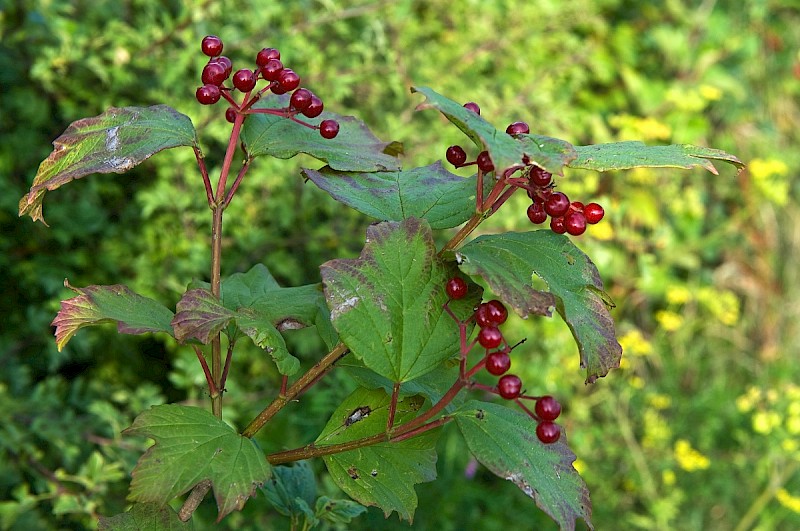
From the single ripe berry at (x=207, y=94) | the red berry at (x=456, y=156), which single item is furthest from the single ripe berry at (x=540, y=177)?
the single ripe berry at (x=207, y=94)

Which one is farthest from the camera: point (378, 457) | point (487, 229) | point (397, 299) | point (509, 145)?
point (487, 229)

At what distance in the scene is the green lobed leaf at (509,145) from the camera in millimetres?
660

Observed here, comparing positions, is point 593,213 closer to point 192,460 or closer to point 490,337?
point 490,337

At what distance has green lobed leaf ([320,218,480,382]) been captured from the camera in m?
0.77

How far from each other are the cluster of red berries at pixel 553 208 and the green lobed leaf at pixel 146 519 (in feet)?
1.49

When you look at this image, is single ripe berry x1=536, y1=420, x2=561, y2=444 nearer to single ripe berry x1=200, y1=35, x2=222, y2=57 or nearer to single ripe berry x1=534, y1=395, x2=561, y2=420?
single ripe berry x1=534, y1=395, x2=561, y2=420

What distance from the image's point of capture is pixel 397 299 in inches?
31.0

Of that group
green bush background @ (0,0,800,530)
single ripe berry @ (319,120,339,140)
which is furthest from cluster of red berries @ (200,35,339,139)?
green bush background @ (0,0,800,530)

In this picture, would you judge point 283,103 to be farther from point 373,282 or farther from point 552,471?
point 552,471

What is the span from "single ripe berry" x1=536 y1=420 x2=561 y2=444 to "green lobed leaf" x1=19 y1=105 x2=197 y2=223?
1.41ft

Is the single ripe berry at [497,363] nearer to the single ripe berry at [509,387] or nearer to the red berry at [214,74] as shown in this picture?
the single ripe berry at [509,387]

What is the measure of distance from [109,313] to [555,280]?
42cm

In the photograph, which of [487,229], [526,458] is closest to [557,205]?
[526,458]

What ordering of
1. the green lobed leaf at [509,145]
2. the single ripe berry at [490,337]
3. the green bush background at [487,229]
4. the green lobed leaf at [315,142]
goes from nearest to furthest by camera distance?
the green lobed leaf at [509,145]
the single ripe berry at [490,337]
the green lobed leaf at [315,142]
the green bush background at [487,229]
